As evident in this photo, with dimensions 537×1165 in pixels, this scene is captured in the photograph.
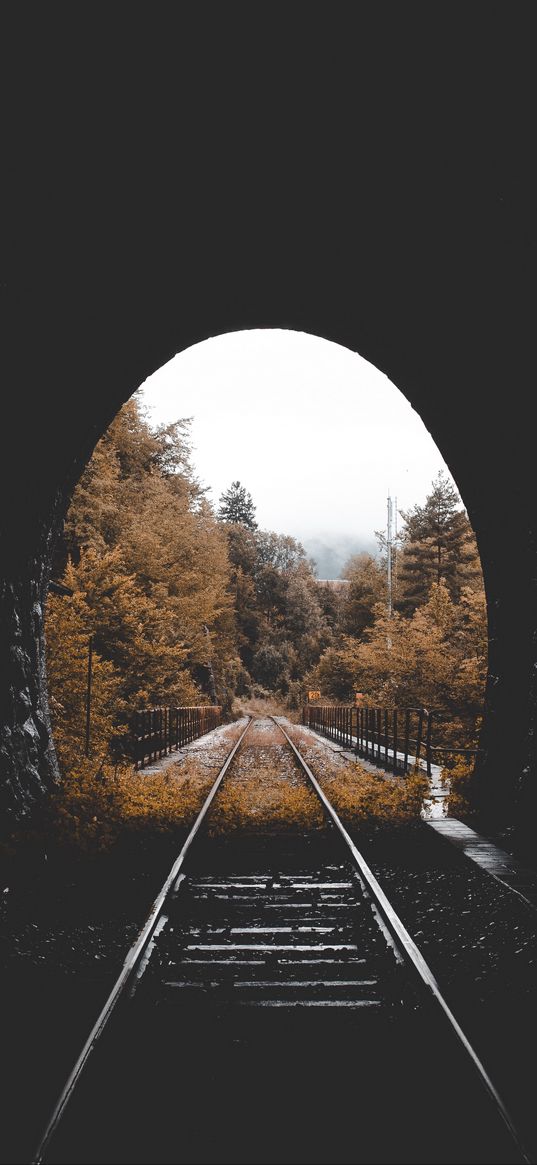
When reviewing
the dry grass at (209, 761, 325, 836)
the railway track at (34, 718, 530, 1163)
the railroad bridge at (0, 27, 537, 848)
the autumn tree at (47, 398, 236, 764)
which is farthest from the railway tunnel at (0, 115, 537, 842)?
the autumn tree at (47, 398, 236, 764)

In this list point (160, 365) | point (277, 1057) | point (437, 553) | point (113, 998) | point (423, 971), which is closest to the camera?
point (277, 1057)

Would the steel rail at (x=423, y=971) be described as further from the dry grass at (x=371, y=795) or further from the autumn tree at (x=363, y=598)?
the autumn tree at (x=363, y=598)

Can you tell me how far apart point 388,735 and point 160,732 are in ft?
16.9

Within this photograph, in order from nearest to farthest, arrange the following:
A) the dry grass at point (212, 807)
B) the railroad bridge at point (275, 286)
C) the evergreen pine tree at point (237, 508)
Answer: the railroad bridge at point (275, 286) → the dry grass at point (212, 807) → the evergreen pine tree at point (237, 508)

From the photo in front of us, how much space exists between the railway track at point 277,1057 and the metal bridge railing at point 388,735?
182 inches

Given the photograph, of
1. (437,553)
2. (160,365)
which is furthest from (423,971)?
(437,553)

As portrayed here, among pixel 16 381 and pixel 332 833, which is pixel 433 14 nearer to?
pixel 16 381

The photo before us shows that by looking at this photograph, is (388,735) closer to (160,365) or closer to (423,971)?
(160,365)

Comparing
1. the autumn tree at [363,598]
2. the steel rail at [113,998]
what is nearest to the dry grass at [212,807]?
the steel rail at [113,998]

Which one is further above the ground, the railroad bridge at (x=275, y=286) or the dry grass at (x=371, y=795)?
the railroad bridge at (x=275, y=286)

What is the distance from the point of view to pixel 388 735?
16.7 metres

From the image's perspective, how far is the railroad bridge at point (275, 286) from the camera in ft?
17.9

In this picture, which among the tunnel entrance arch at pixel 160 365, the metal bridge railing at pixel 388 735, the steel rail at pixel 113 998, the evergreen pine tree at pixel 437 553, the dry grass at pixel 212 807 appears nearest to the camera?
the steel rail at pixel 113 998

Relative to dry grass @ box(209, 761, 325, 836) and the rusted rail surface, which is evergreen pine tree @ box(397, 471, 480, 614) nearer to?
the rusted rail surface
